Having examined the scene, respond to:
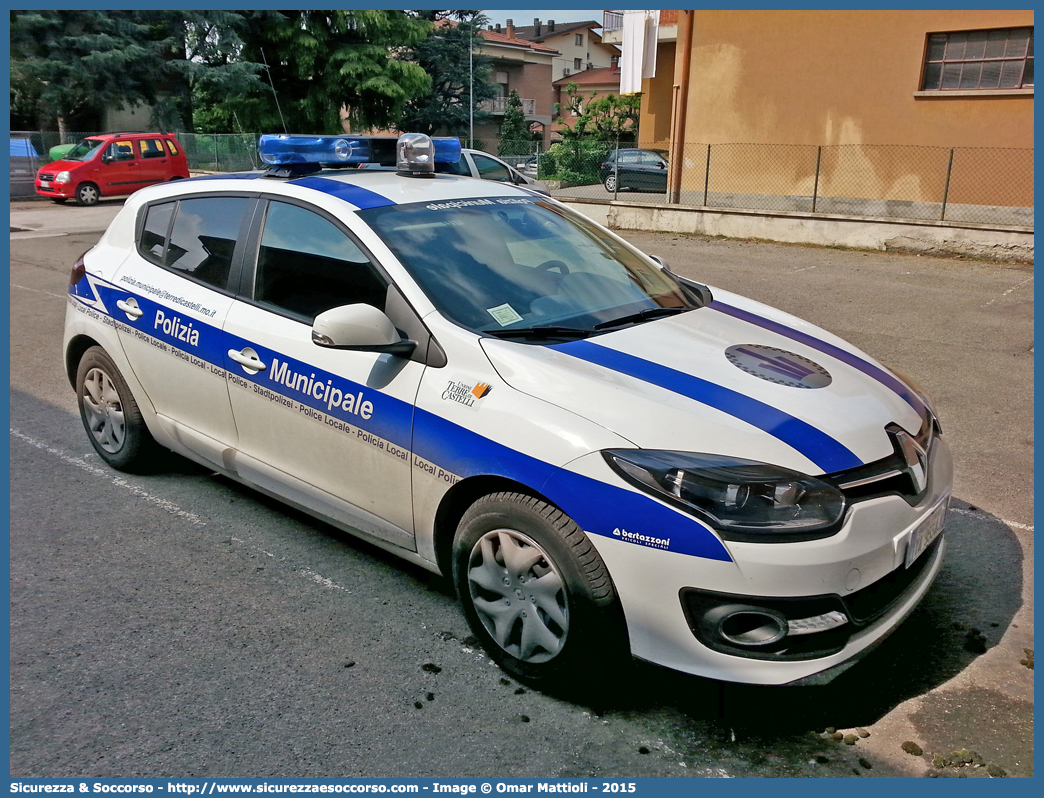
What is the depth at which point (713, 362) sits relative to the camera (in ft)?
10.6

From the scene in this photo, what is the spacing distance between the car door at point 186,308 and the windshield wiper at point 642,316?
174cm

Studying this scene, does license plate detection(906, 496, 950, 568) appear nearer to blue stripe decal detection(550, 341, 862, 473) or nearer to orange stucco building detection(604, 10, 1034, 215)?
blue stripe decal detection(550, 341, 862, 473)

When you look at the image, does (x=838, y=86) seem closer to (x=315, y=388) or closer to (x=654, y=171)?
(x=654, y=171)

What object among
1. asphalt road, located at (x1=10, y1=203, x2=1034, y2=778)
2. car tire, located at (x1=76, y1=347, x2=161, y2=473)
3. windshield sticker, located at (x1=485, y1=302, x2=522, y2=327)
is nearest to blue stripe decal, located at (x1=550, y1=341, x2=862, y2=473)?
windshield sticker, located at (x1=485, y1=302, x2=522, y2=327)

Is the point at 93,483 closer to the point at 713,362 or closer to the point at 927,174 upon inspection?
the point at 713,362

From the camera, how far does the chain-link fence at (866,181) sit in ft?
50.4

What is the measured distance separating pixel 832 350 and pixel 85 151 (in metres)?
25.8

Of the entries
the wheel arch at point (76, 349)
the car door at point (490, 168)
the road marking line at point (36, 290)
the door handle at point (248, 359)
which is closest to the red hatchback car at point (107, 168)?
the car door at point (490, 168)

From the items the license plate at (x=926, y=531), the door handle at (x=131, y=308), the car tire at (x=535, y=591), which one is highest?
the door handle at (x=131, y=308)

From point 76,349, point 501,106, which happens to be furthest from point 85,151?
point 501,106

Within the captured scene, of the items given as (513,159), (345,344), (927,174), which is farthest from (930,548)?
(513,159)

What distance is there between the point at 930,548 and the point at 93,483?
4.22 m

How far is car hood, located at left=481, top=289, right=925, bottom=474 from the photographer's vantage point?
2766 mm

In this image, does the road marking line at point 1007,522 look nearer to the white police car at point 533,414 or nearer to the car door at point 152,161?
the white police car at point 533,414
